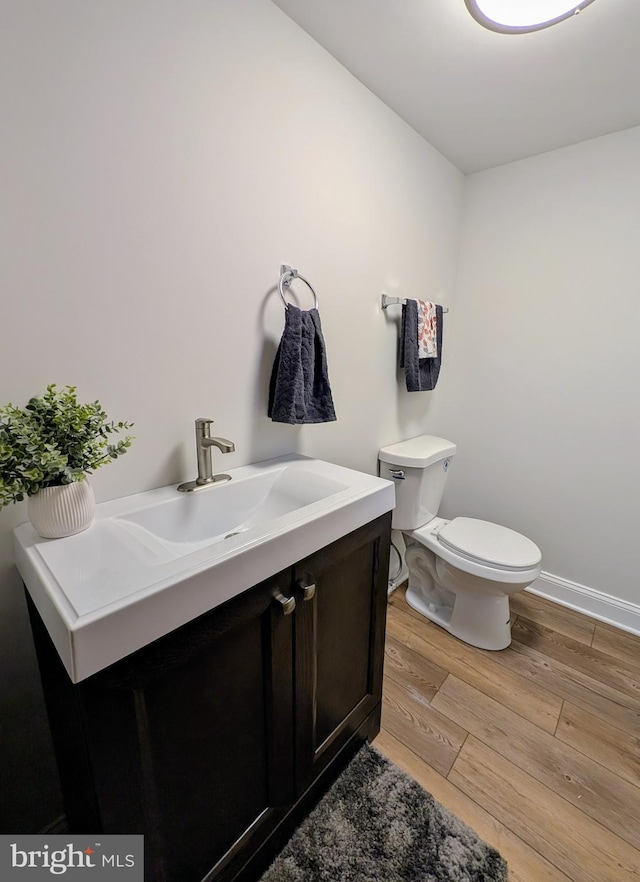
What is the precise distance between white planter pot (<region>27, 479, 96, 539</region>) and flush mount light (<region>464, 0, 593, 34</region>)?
5.02ft

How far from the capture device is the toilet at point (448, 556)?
58.8 inches

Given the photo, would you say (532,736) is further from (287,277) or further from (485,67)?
(485,67)

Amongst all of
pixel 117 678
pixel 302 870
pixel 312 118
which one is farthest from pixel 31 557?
pixel 312 118

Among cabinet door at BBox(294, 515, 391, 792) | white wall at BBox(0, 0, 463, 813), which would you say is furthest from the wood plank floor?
white wall at BBox(0, 0, 463, 813)

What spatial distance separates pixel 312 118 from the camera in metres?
1.18

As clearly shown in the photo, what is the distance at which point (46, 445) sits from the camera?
66cm

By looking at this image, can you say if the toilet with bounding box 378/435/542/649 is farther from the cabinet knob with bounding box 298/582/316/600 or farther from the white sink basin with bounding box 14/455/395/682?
the cabinet knob with bounding box 298/582/316/600

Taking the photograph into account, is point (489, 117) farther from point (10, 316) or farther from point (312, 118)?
point (10, 316)

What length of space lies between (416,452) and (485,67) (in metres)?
1.41

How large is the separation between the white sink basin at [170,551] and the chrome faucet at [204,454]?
29mm

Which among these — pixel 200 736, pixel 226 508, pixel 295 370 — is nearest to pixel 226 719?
pixel 200 736

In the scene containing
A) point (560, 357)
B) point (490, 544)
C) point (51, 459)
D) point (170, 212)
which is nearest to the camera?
point (51, 459)

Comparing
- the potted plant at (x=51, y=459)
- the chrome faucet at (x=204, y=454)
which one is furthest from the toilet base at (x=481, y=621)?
the potted plant at (x=51, y=459)

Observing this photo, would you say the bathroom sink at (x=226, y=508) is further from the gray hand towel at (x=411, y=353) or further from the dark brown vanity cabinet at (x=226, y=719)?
the gray hand towel at (x=411, y=353)
